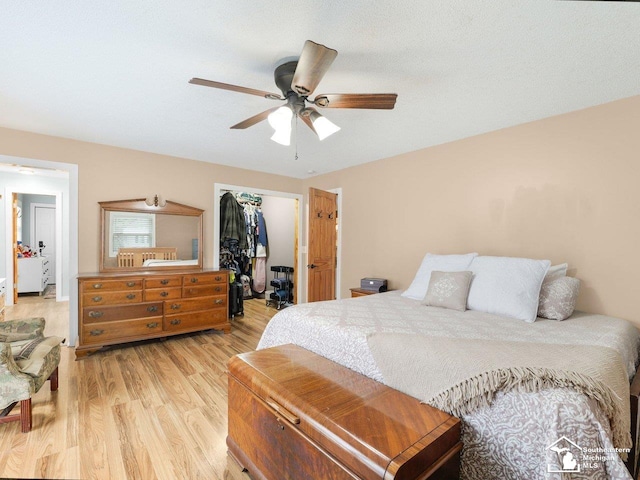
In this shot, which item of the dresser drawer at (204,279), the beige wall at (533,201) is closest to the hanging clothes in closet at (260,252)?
the dresser drawer at (204,279)

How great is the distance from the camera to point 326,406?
4.03 ft

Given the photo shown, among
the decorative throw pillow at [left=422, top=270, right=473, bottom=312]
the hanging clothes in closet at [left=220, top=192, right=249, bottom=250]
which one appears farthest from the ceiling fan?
the hanging clothes in closet at [left=220, top=192, right=249, bottom=250]

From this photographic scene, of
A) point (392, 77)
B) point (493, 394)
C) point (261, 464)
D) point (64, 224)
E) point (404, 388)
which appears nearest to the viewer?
point (493, 394)

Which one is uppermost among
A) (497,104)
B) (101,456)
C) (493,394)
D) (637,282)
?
(497,104)

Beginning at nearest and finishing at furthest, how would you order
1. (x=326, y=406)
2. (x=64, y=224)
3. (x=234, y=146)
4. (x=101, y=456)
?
(x=326, y=406) < (x=101, y=456) < (x=234, y=146) < (x=64, y=224)

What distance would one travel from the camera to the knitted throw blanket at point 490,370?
109 centimetres

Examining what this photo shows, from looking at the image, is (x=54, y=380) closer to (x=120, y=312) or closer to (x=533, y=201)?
(x=120, y=312)

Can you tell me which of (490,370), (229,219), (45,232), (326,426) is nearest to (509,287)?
(490,370)

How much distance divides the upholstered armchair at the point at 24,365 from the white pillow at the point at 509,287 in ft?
9.96

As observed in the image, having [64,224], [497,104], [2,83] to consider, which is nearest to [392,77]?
[497,104]

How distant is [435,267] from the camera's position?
9.21 ft

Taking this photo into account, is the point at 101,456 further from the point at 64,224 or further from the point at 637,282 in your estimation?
the point at 64,224

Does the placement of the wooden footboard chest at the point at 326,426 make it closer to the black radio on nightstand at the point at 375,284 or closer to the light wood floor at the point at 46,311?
the black radio on nightstand at the point at 375,284

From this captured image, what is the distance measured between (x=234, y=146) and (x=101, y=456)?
2.95 metres
